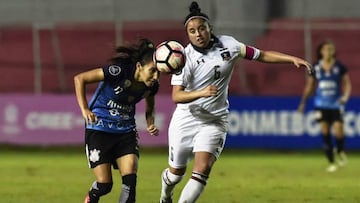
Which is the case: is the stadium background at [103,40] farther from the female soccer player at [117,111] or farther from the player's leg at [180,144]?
the female soccer player at [117,111]

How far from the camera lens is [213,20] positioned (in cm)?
2927

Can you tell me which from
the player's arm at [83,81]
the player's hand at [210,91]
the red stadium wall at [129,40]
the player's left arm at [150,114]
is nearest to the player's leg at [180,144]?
the player's left arm at [150,114]

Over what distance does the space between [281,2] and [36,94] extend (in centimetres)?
807

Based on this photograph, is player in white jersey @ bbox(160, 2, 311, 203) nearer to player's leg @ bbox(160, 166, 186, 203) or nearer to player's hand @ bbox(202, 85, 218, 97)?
player's leg @ bbox(160, 166, 186, 203)

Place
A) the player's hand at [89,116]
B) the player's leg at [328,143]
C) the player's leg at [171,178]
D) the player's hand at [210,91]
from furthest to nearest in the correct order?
the player's leg at [328,143] → the player's leg at [171,178] → the player's hand at [89,116] → the player's hand at [210,91]

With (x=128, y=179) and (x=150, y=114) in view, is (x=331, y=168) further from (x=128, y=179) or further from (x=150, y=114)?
(x=128, y=179)

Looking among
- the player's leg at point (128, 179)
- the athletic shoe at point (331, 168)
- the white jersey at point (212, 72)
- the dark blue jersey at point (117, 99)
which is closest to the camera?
the player's leg at point (128, 179)

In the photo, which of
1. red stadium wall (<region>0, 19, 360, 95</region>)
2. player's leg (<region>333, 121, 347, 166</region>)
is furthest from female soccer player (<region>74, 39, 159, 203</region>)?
red stadium wall (<region>0, 19, 360, 95</region>)

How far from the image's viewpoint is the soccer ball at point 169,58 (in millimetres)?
11234

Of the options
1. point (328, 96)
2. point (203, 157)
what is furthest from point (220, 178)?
point (203, 157)

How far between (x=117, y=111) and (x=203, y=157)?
1.10 meters

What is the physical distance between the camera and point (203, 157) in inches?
464

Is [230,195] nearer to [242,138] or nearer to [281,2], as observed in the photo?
[242,138]

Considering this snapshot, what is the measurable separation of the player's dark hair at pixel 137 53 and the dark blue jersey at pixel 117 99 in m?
0.09
